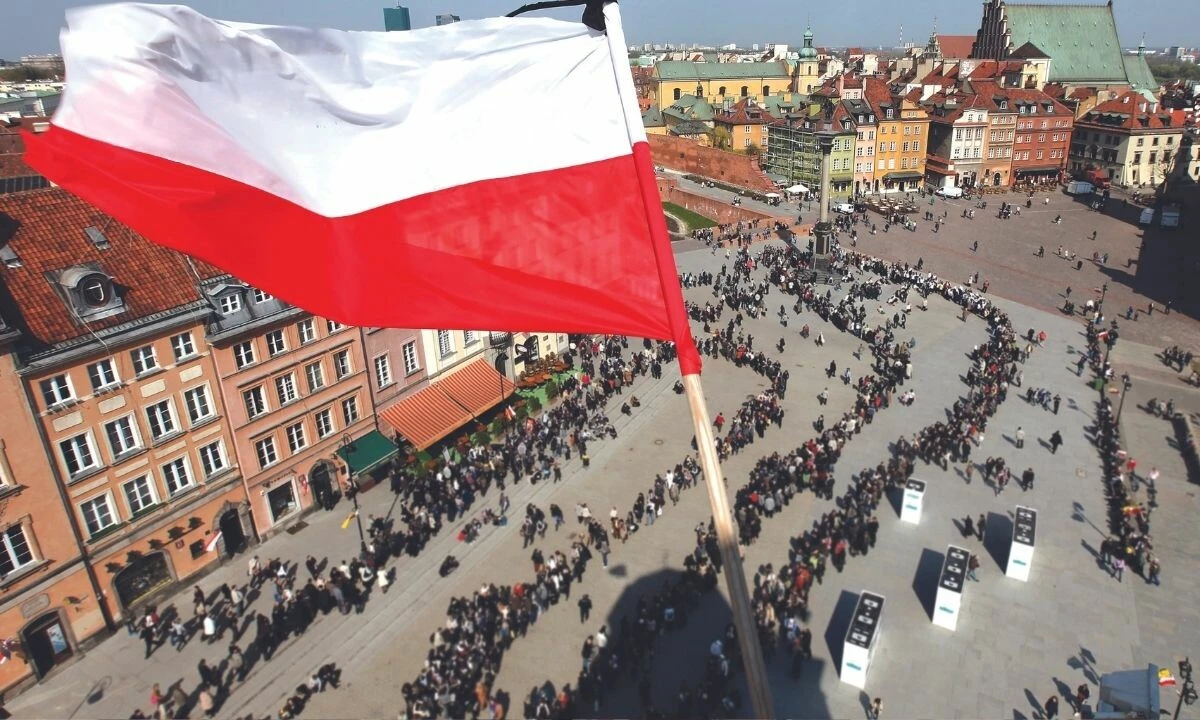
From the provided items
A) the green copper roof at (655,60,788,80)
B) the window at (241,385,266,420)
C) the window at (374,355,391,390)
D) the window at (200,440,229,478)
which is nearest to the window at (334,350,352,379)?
the window at (374,355,391,390)

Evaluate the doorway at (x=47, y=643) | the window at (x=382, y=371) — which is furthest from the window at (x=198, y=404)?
the window at (x=382, y=371)

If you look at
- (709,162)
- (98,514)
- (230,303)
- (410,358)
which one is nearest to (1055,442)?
(410,358)

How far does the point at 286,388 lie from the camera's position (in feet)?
93.4

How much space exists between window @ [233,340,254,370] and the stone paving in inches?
261

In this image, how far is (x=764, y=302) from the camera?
51.6m

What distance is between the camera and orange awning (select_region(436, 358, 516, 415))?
114 feet

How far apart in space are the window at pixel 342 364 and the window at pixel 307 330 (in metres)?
1.30

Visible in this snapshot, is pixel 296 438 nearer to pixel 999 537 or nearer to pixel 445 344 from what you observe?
pixel 445 344

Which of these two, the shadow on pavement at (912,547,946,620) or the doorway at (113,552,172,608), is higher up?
the doorway at (113,552,172,608)

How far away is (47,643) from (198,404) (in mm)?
7907

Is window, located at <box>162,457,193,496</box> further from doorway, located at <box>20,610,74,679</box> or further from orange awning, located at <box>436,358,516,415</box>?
orange awning, located at <box>436,358,516,415</box>

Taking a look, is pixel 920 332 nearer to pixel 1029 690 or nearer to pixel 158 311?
pixel 1029 690

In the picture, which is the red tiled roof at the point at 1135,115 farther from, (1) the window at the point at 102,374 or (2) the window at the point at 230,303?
(1) the window at the point at 102,374

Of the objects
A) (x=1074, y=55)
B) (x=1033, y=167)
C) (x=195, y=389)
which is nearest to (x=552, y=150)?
(x=195, y=389)
